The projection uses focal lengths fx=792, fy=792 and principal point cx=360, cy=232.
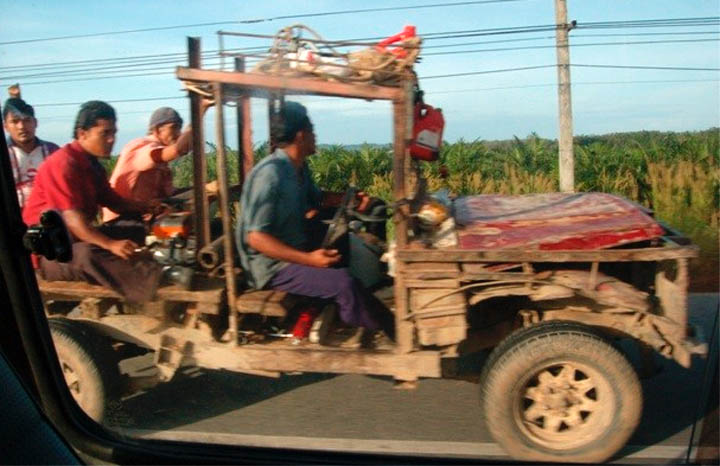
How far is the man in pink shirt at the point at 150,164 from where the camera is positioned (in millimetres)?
3779

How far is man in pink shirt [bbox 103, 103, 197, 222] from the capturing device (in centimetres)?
378

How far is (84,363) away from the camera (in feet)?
12.9

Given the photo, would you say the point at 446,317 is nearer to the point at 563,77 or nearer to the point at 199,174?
the point at 563,77

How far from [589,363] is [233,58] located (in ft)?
6.77

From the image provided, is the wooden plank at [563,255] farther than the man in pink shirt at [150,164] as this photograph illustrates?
No

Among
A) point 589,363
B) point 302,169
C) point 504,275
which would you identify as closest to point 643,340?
point 589,363

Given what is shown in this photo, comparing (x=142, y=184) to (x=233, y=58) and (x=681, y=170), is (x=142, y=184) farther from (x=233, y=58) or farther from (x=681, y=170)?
(x=681, y=170)

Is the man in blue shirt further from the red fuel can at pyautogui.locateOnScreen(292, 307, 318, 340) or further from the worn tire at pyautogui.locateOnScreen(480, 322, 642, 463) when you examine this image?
the worn tire at pyautogui.locateOnScreen(480, 322, 642, 463)

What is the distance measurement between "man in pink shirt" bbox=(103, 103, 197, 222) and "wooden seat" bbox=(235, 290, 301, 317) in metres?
0.72

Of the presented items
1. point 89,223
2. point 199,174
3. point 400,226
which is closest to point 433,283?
point 400,226

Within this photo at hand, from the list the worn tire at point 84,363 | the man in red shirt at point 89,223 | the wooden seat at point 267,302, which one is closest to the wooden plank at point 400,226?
the wooden seat at point 267,302

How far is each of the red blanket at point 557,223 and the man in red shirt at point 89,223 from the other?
1.57 meters

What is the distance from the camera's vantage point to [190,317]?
3926 mm

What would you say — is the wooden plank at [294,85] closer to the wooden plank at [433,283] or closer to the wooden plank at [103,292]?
the wooden plank at [433,283]
